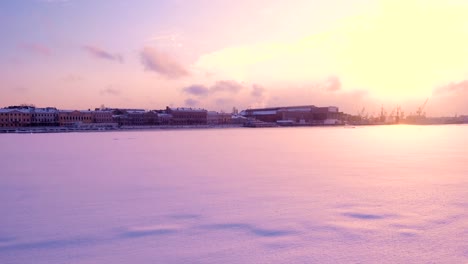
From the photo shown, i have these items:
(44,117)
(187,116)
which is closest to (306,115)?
(187,116)

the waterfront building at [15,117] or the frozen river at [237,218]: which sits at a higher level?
the waterfront building at [15,117]

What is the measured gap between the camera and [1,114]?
281 feet

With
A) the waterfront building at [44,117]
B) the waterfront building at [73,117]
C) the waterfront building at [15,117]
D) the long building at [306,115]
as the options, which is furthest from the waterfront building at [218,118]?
the waterfront building at [15,117]

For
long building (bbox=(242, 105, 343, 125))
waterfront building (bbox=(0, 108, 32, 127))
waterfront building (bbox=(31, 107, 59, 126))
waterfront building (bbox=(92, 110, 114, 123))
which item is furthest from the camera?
Answer: long building (bbox=(242, 105, 343, 125))

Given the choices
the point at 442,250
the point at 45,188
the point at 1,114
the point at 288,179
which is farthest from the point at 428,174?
the point at 1,114

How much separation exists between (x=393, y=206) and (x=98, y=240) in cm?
472

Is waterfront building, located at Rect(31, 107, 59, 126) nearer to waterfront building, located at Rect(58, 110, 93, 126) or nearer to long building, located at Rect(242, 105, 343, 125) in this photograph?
waterfront building, located at Rect(58, 110, 93, 126)

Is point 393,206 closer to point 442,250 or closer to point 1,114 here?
point 442,250

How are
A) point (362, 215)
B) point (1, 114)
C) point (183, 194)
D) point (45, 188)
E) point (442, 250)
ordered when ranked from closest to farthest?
point (442, 250) < point (362, 215) < point (183, 194) < point (45, 188) < point (1, 114)

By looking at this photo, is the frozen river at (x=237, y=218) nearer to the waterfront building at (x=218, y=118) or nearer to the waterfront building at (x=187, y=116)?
the waterfront building at (x=187, y=116)

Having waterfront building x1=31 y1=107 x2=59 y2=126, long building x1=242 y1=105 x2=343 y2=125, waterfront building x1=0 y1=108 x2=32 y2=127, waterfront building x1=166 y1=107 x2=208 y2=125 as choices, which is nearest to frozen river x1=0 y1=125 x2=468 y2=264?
waterfront building x1=0 y1=108 x2=32 y2=127

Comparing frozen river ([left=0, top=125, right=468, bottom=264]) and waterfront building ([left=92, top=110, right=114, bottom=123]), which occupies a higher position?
waterfront building ([left=92, top=110, right=114, bottom=123])

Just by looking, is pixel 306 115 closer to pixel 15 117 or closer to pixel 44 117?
pixel 44 117

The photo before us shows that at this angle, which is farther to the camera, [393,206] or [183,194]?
[183,194]
